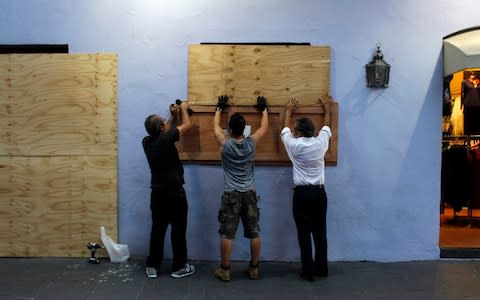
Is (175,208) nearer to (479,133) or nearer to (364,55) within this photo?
(364,55)

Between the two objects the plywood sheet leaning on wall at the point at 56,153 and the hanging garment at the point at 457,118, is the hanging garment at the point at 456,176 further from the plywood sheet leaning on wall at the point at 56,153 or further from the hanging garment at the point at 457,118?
the plywood sheet leaning on wall at the point at 56,153

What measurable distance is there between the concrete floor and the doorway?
752 mm

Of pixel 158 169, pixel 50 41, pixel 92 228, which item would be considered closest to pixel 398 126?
pixel 158 169

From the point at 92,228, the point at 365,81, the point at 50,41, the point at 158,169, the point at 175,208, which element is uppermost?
the point at 50,41

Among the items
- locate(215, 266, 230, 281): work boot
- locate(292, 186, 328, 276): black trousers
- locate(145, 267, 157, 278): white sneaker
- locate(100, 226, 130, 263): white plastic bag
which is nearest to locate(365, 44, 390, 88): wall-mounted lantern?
locate(292, 186, 328, 276): black trousers

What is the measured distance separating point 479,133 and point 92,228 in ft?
19.1

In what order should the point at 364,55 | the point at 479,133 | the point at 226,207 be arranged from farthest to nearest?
the point at 479,133 < the point at 364,55 < the point at 226,207

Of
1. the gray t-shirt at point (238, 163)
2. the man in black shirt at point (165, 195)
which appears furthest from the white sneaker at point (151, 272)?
the gray t-shirt at point (238, 163)

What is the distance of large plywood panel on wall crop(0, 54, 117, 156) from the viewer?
228 inches

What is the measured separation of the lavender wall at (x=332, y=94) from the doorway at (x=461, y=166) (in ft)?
1.96

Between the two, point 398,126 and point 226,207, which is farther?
point 398,126

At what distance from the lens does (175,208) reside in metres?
5.26

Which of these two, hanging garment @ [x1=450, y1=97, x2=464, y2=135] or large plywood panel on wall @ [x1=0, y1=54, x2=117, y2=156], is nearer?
large plywood panel on wall @ [x1=0, y1=54, x2=117, y2=156]

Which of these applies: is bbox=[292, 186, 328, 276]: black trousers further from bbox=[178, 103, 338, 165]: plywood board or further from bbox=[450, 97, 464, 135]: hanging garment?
bbox=[450, 97, 464, 135]: hanging garment
